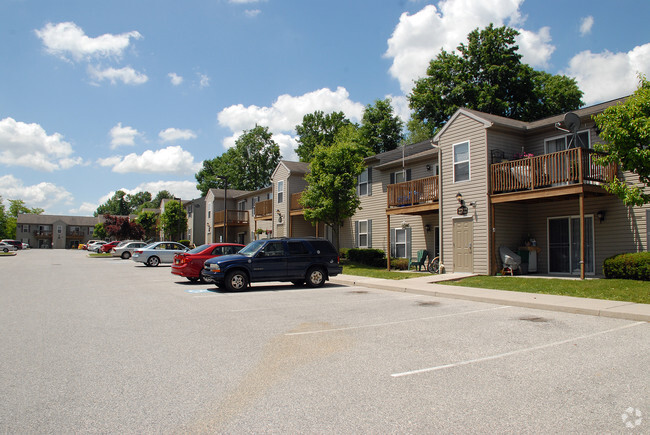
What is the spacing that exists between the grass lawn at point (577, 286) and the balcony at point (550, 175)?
2920 millimetres

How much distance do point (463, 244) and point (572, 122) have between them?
239 inches

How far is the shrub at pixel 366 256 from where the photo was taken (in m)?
24.6

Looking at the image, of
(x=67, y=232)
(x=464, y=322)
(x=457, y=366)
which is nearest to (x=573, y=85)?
(x=464, y=322)

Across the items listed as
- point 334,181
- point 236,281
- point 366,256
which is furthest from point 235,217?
point 236,281

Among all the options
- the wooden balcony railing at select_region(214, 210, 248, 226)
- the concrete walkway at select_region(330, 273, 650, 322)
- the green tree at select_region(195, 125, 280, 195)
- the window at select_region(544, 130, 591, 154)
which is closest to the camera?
the concrete walkway at select_region(330, 273, 650, 322)

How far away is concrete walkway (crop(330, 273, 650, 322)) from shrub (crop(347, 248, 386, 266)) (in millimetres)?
7335

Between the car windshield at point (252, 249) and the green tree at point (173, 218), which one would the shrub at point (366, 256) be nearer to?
the car windshield at point (252, 249)

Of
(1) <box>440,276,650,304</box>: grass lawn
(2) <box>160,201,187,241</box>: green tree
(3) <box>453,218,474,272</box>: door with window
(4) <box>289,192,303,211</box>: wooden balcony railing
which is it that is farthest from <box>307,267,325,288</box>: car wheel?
(2) <box>160,201,187,241</box>: green tree

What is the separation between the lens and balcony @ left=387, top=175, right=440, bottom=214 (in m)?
20.5

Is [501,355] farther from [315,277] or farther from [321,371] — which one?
[315,277]

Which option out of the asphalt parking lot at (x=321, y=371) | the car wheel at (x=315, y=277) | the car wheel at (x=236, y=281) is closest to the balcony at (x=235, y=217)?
the car wheel at (x=315, y=277)

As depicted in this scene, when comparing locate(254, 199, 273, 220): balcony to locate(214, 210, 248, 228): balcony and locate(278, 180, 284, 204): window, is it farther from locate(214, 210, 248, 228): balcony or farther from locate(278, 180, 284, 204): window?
locate(214, 210, 248, 228): balcony

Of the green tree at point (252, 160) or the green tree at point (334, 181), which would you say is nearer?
the green tree at point (334, 181)

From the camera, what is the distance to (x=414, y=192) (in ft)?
70.2
